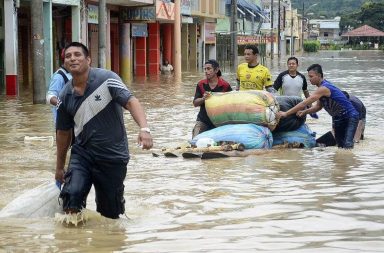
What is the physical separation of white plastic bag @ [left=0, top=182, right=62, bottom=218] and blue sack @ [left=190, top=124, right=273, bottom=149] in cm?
466

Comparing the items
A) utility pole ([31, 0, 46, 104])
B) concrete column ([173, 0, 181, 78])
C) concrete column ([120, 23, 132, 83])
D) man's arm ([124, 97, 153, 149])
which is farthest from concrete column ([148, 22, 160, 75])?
man's arm ([124, 97, 153, 149])

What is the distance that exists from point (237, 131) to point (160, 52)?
36453 millimetres

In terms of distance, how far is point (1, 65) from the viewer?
27.3 metres

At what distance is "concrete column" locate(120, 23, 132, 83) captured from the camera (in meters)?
37.8

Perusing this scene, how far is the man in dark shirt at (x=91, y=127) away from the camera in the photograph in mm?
6195

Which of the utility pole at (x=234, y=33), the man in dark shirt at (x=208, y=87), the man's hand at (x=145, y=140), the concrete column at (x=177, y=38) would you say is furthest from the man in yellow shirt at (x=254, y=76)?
the concrete column at (x=177, y=38)

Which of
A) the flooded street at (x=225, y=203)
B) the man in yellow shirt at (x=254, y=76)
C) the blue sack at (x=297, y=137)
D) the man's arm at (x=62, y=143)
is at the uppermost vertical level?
the man in yellow shirt at (x=254, y=76)

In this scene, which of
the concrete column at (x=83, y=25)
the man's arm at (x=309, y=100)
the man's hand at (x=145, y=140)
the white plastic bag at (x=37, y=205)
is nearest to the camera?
the man's hand at (x=145, y=140)

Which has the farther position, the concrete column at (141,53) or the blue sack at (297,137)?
the concrete column at (141,53)

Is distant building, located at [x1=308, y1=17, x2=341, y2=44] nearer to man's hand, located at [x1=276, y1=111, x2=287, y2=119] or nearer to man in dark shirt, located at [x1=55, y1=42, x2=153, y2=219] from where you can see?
man's hand, located at [x1=276, y1=111, x2=287, y2=119]

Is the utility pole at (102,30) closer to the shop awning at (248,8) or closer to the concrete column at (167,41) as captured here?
the concrete column at (167,41)

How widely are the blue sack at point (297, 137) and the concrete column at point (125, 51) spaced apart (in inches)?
1025

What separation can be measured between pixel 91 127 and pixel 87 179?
1.32ft

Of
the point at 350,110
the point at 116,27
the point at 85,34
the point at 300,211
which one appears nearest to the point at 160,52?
the point at 116,27
